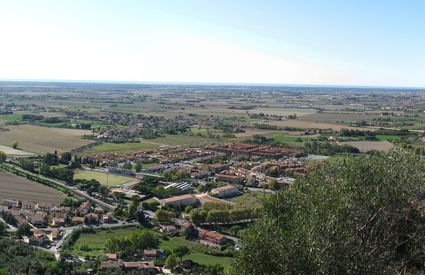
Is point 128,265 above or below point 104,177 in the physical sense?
below

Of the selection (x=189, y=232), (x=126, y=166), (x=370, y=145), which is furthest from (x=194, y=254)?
(x=370, y=145)

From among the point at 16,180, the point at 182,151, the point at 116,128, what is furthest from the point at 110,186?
the point at 116,128

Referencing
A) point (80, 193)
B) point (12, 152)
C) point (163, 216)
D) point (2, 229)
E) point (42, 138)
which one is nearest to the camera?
point (2, 229)

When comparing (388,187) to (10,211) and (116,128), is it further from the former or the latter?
(116,128)

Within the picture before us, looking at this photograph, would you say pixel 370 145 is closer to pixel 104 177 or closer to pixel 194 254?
pixel 104 177

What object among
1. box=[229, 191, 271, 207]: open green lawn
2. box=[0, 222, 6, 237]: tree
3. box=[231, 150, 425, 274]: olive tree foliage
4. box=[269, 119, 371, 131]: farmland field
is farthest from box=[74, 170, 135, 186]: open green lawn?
box=[269, 119, 371, 131]: farmland field

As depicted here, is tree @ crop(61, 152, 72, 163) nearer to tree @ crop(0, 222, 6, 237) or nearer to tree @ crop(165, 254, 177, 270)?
tree @ crop(0, 222, 6, 237)

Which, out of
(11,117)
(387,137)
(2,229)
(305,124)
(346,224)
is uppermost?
(346,224)
